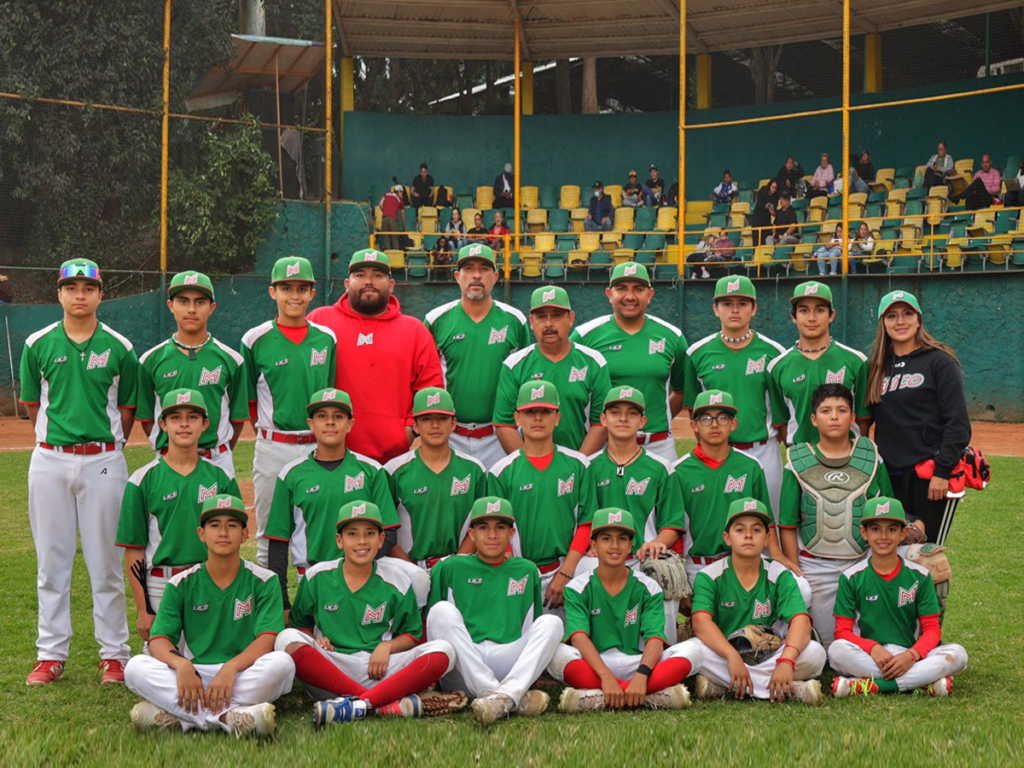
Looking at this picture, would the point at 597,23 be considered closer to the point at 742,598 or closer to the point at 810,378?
the point at 810,378

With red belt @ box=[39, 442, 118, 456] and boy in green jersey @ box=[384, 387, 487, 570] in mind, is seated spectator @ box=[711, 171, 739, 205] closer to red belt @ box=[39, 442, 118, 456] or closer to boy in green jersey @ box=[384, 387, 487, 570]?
boy in green jersey @ box=[384, 387, 487, 570]

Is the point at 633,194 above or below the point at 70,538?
above

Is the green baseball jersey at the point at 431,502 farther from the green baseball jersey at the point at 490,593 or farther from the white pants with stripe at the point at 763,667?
the white pants with stripe at the point at 763,667

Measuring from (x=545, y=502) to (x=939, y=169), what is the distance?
59.7 ft

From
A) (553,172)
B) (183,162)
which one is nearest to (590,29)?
(553,172)

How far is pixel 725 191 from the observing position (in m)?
24.9

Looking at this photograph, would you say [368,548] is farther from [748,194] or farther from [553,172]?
[553,172]

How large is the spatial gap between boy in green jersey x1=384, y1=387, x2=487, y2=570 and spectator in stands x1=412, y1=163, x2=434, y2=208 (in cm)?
1947

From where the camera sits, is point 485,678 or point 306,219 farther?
point 306,219

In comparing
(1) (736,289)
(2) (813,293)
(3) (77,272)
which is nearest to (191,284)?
(3) (77,272)

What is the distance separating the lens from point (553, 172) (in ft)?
92.2

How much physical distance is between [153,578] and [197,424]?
882mm

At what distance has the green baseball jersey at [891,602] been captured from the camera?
6.15 m

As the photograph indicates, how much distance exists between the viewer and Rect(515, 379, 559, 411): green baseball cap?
650 centimetres
